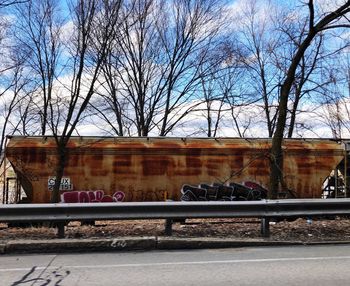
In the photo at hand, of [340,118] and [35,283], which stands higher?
[340,118]

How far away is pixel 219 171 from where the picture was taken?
18.0 meters

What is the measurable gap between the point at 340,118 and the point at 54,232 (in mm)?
24550

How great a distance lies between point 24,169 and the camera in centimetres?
1702

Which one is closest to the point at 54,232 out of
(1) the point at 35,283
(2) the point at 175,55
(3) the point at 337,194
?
(1) the point at 35,283

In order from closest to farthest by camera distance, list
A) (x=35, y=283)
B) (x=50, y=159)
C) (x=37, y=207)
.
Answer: (x=35, y=283)
(x=37, y=207)
(x=50, y=159)

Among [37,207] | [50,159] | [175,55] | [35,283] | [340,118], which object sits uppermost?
[175,55]

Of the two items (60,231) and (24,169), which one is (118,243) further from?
(24,169)

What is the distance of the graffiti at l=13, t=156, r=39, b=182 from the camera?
1696 cm

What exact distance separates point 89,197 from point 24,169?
7.86 ft

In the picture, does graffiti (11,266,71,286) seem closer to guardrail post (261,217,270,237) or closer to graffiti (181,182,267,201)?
guardrail post (261,217,270,237)

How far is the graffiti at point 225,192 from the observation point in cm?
1773

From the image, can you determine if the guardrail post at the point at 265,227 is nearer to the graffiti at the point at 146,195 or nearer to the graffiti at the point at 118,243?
the graffiti at the point at 118,243

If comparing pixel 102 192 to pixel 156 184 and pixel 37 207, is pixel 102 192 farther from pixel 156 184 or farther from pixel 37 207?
pixel 37 207

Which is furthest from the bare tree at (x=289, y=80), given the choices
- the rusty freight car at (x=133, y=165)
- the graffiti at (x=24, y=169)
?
the graffiti at (x=24, y=169)
